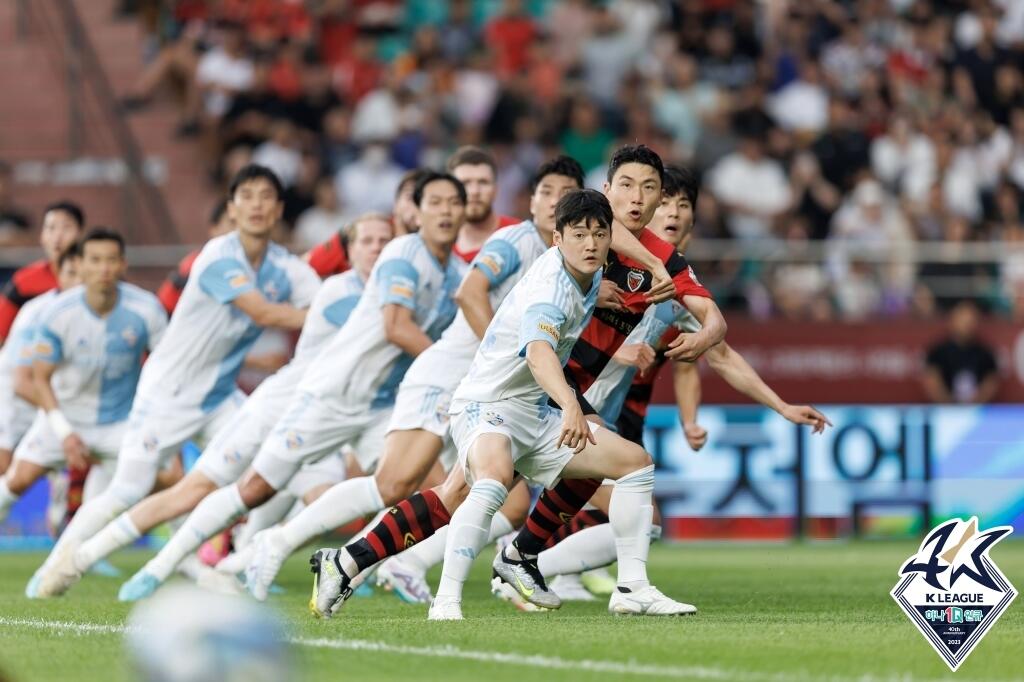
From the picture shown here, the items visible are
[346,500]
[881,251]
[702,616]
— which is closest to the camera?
[702,616]

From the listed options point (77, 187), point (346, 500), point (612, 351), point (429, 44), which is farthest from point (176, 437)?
point (429, 44)

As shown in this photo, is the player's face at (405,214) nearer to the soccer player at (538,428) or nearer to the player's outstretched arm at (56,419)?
the player's outstretched arm at (56,419)

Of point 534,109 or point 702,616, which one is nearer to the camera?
point 702,616

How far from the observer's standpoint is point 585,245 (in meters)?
8.34

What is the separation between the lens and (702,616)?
9133 mm

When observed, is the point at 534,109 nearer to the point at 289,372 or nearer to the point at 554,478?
the point at 289,372

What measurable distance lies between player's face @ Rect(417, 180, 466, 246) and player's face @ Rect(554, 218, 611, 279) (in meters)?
1.92

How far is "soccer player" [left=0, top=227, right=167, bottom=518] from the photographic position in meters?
12.6

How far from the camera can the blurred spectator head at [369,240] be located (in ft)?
37.9

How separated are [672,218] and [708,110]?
11146 mm

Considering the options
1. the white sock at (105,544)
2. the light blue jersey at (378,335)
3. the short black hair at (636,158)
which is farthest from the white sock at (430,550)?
the short black hair at (636,158)

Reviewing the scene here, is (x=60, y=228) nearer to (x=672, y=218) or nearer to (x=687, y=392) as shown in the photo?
(x=687, y=392)

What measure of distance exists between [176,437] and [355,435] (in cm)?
161

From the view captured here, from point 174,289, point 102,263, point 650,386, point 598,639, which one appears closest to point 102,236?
point 102,263
